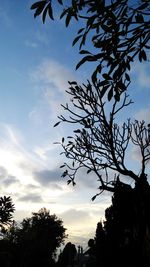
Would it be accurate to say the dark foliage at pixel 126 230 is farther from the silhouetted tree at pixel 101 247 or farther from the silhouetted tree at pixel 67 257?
the silhouetted tree at pixel 67 257

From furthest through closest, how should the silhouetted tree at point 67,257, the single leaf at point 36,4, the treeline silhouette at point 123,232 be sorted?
the silhouetted tree at point 67,257 < the treeline silhouette at point 123,232 < the single leaf at point 36,4

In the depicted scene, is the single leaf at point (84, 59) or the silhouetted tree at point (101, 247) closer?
the single leaf at point (84, 59)

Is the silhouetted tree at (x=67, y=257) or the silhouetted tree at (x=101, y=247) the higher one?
the silhouetted tree at (x=67, y=257)

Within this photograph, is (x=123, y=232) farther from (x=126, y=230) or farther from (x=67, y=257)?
(x=67, y=257)

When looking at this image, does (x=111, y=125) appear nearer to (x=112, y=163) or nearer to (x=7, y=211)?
(x=112, y=163)

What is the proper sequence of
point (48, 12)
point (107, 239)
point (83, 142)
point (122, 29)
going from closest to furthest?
point (48, 12)
point (122, 29)
point (83, 142)
point (107, 239)

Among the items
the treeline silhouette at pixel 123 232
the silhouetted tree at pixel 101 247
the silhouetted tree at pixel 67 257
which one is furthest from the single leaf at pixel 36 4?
the silhouetted tree at pixel 67 257

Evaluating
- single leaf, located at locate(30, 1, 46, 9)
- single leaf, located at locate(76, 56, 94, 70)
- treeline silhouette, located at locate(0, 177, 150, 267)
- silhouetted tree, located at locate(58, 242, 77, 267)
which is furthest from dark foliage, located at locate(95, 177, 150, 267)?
silhouetted tree, located at locate(58, 242, 77, 267)

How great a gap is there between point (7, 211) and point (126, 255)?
1326 centimetres

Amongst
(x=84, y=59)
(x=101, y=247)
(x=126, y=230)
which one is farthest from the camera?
(x=101, y=247)

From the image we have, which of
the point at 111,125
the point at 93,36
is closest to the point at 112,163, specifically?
the point at 111,125

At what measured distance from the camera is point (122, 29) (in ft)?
14.1

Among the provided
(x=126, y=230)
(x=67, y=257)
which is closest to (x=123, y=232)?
(x=126, y=230)

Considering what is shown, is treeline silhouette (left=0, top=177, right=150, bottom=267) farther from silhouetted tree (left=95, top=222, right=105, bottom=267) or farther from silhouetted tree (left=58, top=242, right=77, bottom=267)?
silhouetted tree (left=58, top=242, right=77, bottom=267)
